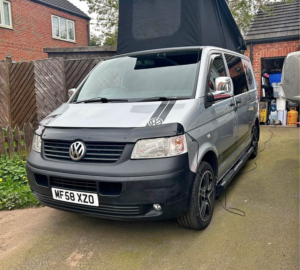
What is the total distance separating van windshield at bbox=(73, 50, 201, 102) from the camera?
9.96ft

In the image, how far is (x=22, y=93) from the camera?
23.2 feet

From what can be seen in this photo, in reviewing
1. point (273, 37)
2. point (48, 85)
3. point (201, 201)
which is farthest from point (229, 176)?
point (273, 37)

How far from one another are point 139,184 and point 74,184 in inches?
24.9

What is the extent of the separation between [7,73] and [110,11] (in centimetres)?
991

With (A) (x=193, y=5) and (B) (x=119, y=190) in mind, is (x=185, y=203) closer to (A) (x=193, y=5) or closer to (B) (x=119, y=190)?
(B) (x=119, y=190)

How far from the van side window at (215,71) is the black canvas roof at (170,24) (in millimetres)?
1501

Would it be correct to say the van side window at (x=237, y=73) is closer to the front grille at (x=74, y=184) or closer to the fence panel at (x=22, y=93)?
the front grille at (x=74, y=184)

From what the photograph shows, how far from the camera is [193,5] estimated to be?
496 cm

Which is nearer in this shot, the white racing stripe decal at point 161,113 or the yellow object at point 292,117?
the white racing stripe decal at point 161,113

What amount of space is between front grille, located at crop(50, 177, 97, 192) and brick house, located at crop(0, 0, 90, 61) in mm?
12880

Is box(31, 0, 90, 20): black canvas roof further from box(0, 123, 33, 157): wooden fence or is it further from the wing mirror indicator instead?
the wing mirror indicator

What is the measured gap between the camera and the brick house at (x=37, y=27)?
13630mm

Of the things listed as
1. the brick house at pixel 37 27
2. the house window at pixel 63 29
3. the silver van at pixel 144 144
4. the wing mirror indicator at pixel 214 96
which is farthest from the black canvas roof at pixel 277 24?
the house window at pixel 63 29

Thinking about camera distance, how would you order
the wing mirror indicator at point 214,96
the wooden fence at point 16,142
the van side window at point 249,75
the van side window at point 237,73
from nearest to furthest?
the wing mirror indicator at point 214,96 < the van side window at point 237,73 < the van side window at point 249,75 < the wooden fence at point 16,142
